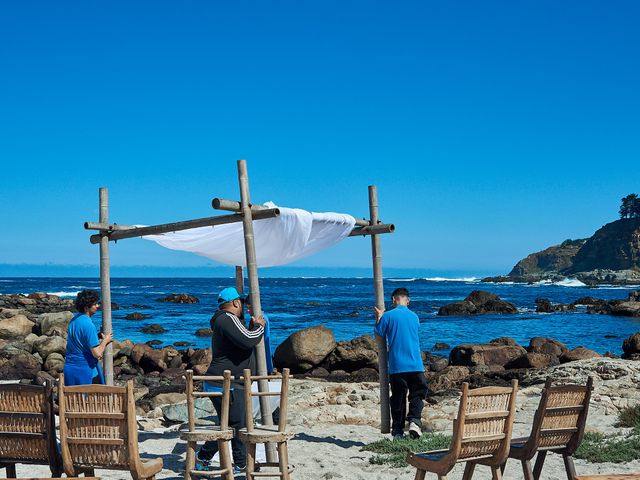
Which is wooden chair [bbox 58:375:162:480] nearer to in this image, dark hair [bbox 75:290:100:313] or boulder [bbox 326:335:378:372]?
dark hair [bbox 75:290:100:313]

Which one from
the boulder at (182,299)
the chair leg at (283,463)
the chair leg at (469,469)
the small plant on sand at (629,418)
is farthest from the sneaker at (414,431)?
the boulder at (182,299)

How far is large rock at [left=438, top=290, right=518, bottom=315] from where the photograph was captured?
147 ft

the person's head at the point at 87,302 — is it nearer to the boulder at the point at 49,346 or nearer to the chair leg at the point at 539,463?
the chair leg at the point at 539,463

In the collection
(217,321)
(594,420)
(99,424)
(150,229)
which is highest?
(150,229)

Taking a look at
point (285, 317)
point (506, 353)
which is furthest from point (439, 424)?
point (285, 317)

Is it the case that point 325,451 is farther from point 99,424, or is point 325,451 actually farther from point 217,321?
point 99,424

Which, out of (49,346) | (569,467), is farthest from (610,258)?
(569,467)

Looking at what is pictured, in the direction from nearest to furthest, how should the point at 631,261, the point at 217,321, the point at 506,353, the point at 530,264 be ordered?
the point at 217,321 < the point at 506,353 < the point at 631,261 < the point at 530,264

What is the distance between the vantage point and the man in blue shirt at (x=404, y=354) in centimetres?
879

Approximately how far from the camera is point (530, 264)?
149000 mm

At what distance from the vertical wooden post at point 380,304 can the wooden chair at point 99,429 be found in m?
4.42

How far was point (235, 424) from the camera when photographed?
22.9ft

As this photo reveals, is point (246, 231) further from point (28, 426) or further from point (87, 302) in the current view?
point (28, 426)

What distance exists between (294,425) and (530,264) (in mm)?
144344
